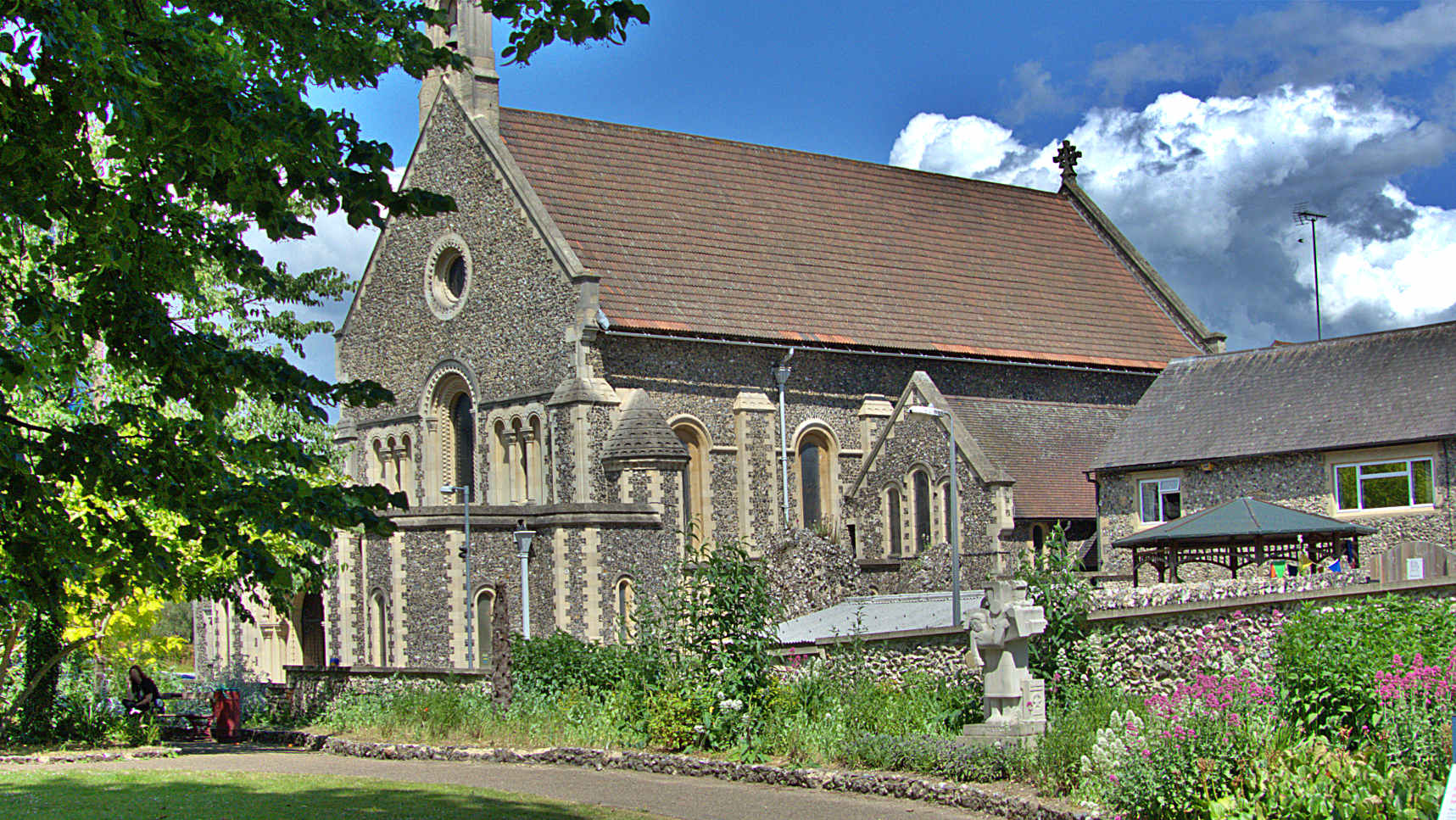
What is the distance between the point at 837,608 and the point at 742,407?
560 centimetres

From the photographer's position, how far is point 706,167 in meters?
40.4

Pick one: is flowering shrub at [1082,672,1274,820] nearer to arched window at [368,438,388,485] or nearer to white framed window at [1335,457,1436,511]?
white framed window at [1335,457,1436,511]

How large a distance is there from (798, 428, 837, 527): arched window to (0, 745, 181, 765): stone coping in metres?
17.2

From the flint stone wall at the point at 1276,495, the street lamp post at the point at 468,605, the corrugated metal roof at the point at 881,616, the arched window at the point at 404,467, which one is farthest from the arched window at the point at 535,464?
the flint stone wall at the point at 1276,495

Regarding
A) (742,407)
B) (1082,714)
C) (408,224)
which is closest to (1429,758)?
(1082,714)

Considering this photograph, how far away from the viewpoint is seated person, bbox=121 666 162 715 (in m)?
26.1

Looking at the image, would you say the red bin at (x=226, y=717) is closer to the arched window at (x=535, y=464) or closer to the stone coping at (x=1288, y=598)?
the arched window at (x=535, y=464)

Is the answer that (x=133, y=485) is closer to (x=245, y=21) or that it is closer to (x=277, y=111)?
→ (x=277, y=111)

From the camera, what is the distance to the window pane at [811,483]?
36.9 meters

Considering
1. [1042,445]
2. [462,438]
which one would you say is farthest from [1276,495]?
[462,438]

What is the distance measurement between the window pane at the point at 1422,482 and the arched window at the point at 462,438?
20749mm

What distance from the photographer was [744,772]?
55.6 feet

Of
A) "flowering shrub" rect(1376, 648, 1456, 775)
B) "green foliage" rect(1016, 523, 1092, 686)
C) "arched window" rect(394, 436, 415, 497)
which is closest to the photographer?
"flowering shrub" rect(1376, 648, 1456, 775)

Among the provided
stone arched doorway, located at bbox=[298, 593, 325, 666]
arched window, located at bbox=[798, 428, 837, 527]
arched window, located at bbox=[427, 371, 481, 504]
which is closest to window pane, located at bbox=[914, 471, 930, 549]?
arched window, located at bbox=[798, 428, 837, 527]
